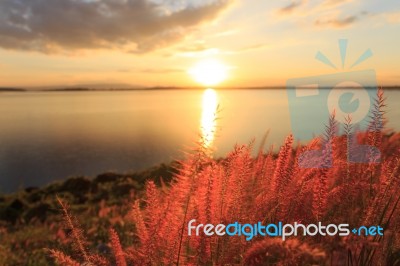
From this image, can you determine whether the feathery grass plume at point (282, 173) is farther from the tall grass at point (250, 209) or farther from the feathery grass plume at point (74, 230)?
the feathery grass plume at point (74, 230)

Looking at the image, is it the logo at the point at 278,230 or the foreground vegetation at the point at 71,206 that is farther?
the foreground vegetation at the point at 71,206

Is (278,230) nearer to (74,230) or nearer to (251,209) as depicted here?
(251,209)

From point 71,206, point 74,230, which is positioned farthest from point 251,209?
point 71,206

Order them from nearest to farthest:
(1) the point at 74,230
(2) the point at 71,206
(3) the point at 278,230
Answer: (1) the point at 74,230 < (3) the point at 278,230 < (2) the point at 71,206

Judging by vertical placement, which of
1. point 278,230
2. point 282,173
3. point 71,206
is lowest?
point 71,206

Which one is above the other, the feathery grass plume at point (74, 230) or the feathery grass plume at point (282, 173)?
the feathery grass plume at point (282, 173)

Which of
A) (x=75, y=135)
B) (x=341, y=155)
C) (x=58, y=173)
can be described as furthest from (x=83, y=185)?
(x=75, y=135)

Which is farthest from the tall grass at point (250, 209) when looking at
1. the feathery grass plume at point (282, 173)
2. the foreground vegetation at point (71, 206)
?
the foreground vegetation at point (71, 206)

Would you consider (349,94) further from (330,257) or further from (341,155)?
(330,257)

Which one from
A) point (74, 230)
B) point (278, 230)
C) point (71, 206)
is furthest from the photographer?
point (71, 206)

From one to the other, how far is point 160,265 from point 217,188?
36cm

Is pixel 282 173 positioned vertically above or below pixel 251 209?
above

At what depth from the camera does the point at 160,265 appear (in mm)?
1379

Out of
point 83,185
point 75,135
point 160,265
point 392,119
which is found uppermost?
point 392,119
